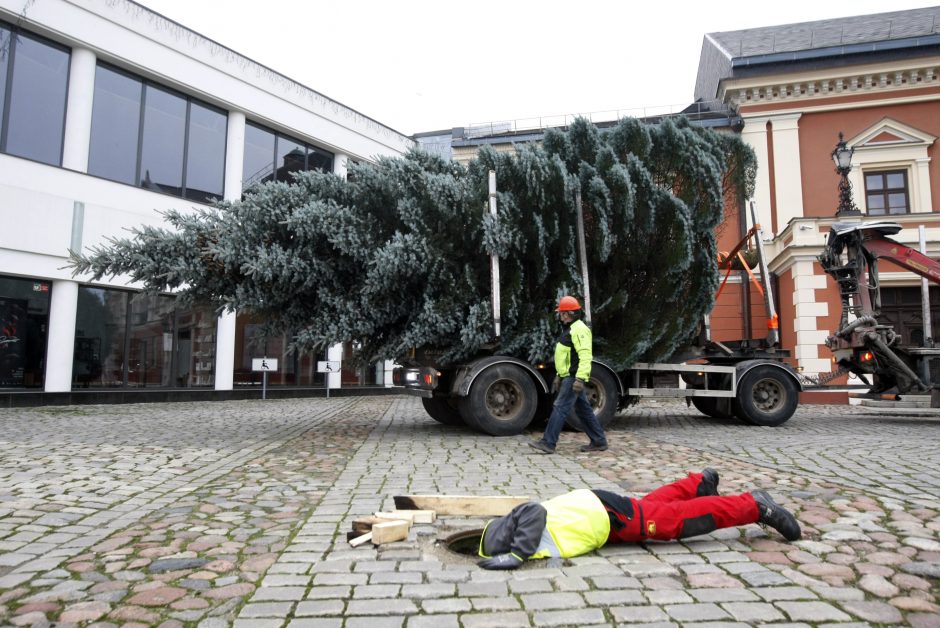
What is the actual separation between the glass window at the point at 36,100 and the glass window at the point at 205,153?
340 cm

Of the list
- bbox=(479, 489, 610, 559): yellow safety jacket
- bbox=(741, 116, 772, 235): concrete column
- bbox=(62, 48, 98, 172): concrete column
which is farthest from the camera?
bbox=(741, 116, 772, 235): concrete column

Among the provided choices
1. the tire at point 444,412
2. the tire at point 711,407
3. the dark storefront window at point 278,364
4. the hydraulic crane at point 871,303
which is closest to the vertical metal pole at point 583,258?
the tire at point 444,412

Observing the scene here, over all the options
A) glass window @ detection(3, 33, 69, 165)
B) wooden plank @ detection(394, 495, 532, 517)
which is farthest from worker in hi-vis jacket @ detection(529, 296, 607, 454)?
glass window @ detection(3, 33, 69, 165)

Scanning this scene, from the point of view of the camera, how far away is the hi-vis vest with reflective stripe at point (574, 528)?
3.25 metres

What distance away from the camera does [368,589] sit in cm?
287

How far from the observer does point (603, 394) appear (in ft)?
29.9

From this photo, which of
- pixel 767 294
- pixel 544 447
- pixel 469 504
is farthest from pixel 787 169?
pixel 469 504

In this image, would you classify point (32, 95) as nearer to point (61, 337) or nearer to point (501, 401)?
point (61, 337)

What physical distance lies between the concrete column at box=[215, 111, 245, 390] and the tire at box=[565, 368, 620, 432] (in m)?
12.1

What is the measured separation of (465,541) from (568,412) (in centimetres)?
368

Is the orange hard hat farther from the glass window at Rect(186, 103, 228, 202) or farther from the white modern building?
the glass window at Rect(186, 103, 228, 202)

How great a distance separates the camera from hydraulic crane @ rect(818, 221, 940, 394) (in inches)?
441

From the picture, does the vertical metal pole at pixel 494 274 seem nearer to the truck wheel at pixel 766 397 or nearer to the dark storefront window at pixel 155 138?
the truck wheel at pixel 766 397

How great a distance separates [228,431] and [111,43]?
1184 cm
